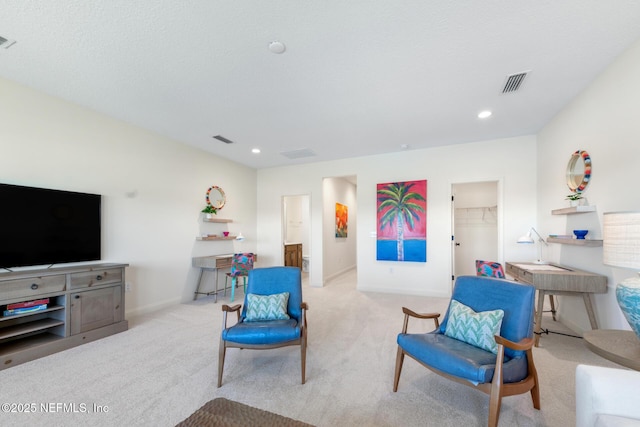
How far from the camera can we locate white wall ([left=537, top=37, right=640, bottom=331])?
2.21 metres

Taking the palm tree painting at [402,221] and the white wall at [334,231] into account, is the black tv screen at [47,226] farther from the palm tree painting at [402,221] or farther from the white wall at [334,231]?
the palm tree painting at [402,221]

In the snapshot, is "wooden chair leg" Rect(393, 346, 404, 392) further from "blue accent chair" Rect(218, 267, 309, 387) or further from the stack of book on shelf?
the stack of book on shelf

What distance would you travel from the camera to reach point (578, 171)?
9.93 feet

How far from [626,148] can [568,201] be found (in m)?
1.14


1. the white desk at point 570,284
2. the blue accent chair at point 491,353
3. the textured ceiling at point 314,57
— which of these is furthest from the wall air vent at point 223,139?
the white desk at point 570,284

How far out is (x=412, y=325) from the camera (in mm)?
3381

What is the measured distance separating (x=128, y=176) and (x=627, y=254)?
16.6ft

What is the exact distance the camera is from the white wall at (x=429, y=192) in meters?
4.32

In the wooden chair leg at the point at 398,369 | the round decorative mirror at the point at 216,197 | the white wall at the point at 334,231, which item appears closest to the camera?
the wooden chair leg at the point at 398,369

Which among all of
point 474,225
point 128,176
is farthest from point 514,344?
point 474,225

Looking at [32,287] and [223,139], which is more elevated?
[223,139]

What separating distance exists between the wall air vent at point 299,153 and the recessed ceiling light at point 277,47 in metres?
2.71

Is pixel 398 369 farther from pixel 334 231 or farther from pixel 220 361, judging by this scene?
pixel 334 231

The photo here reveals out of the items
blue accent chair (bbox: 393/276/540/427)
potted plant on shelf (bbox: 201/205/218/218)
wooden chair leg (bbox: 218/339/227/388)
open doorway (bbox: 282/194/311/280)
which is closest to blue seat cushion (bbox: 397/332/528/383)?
blue accent chair (bbox: 393/276/540/427)
